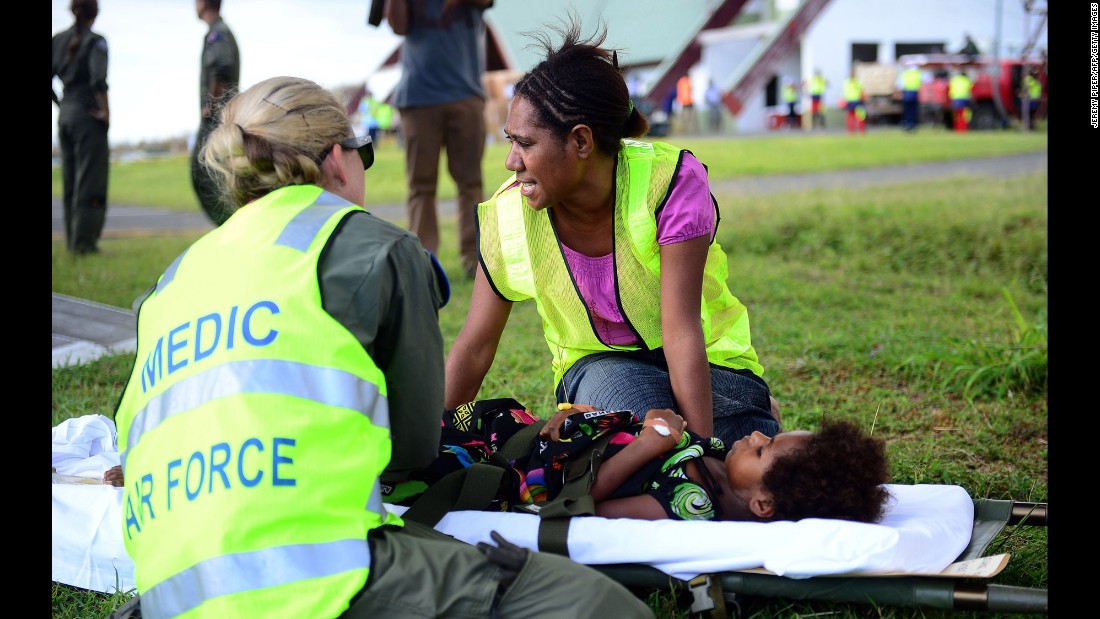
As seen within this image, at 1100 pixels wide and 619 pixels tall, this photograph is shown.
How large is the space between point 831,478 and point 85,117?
7.60m

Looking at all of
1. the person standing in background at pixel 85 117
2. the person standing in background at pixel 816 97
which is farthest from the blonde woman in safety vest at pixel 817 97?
the person standing in background at pixel 85 117

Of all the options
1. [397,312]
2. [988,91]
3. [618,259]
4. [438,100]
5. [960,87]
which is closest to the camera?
[397,312]

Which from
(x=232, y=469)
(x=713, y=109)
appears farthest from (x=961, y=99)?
(x=232, y=469)

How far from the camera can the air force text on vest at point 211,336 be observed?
193cm

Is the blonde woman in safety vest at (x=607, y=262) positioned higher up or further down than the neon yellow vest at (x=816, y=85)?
further down

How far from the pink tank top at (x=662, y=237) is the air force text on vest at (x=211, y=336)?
1343 mm

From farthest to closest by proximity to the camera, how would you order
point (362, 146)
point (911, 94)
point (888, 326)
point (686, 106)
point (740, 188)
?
1. point (686, 106)
2. point (911, 94)
3. point (740, 188)
4. point (888, 326)
5. point (362, 146)

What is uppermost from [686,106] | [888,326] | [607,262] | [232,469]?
[686,106]

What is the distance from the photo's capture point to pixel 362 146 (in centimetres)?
233

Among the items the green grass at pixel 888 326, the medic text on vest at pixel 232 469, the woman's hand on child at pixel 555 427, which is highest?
the medic text on vest at pixel 232 469

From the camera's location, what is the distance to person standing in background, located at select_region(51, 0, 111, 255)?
827 cm

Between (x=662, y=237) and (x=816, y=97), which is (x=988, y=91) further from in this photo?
(x=662, y=237)

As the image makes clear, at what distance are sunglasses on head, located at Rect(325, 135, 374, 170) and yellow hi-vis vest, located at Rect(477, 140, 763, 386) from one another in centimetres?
77

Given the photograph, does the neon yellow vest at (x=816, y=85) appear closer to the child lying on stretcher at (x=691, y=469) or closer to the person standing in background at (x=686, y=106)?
the person standing in background at (x=686, y=106)
